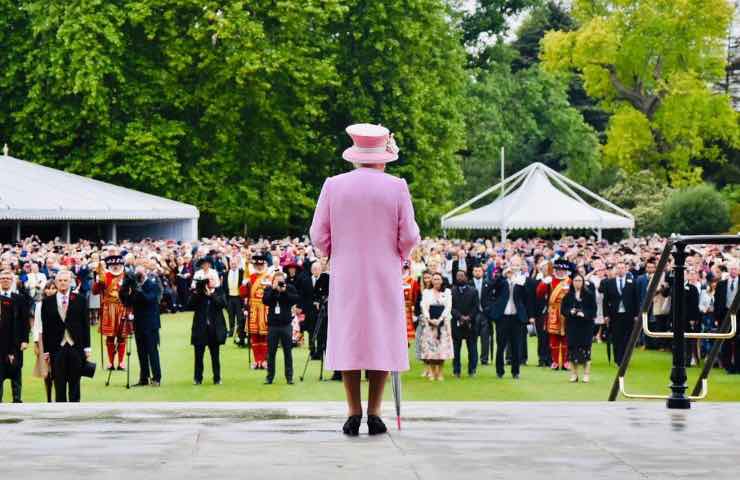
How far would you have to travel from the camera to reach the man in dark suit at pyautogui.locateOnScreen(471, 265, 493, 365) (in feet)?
75.2

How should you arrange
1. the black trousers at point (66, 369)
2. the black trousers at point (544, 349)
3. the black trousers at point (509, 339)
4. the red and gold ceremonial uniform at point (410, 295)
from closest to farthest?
the black trousers at point (66, 369)
the black trousers at point (509, 339)
the red and gold ceremonial uniform at point (410, 295)
the black trousers at point (544, 349)

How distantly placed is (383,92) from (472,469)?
45.6 m

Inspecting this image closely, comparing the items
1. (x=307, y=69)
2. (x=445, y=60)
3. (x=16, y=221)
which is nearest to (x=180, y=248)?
(x=16, y=221)

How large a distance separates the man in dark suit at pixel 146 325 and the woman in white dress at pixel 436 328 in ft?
13.2

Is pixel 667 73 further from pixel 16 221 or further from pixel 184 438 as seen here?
pixel 184 438

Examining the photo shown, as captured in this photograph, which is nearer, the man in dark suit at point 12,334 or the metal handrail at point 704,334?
the metal handrail at point 704,334

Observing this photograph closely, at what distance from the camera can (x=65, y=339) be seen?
15812mm

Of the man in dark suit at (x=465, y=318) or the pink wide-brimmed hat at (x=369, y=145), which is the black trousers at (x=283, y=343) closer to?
the man in dark suit at (x=465, y=318)

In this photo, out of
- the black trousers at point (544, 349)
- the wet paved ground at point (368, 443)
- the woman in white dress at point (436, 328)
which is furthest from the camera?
the black trousers at point (544, 349)

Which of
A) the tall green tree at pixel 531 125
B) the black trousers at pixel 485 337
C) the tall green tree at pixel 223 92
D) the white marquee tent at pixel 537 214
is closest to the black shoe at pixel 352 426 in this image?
the black trousers at pixel 485 337

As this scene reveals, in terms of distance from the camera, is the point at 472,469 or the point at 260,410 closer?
the point at 472,469

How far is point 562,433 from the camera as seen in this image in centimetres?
782

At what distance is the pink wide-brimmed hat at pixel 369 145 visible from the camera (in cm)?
807

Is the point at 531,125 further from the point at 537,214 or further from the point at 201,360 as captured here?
the point at 201,360
